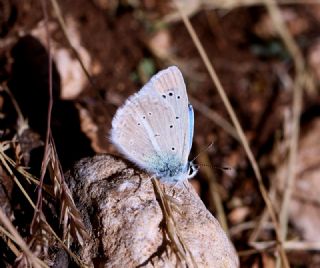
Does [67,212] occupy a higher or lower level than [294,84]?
higher

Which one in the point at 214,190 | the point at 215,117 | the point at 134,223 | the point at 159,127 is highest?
the point at 159,127

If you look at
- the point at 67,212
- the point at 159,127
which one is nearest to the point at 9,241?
the point at 67,212

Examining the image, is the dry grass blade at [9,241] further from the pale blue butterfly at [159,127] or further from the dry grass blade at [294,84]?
the dry grass blade at [294,84]

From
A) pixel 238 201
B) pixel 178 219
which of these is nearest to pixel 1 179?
pixel 178 219

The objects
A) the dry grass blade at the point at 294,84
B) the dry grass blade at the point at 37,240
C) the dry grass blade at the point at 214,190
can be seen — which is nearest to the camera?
the dry grass blade at the point at 37,240

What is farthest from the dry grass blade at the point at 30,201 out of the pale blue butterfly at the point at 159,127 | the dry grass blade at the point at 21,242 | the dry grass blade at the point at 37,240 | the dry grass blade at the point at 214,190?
the dry grass blade at the point at 214,190

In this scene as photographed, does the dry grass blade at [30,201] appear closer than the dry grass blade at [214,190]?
Yes

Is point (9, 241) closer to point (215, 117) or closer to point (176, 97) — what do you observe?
point (176, 97)
